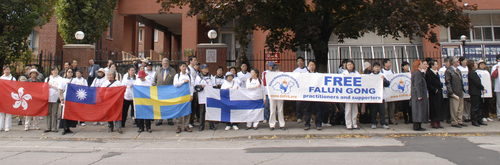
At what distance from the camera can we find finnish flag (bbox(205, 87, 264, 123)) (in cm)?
947

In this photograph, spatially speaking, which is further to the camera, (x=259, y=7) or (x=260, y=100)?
(x=259, y=7)

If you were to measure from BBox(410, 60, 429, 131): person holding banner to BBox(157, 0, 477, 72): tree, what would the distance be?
54.2 inches

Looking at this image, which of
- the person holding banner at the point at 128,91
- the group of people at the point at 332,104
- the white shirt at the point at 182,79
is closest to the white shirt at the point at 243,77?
the group of people at the point at 332,104

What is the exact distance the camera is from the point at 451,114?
30.9ft

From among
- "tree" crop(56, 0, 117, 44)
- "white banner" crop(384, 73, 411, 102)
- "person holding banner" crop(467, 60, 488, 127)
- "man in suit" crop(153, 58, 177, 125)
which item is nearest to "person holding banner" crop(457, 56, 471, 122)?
"person holding banner" crop(467, 60, 488, 127)

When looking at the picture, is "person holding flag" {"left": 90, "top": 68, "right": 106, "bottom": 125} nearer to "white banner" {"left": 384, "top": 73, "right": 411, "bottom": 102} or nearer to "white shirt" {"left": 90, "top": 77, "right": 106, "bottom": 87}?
"white shirt" {"left": 90, "top": 77, "right": 106, "bottom": 87}

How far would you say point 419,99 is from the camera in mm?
8719

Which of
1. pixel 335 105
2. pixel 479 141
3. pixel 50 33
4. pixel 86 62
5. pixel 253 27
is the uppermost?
pixel 50 33

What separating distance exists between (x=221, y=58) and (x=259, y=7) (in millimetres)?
3768

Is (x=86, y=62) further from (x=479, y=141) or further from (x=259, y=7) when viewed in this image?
(x=479, y=141)

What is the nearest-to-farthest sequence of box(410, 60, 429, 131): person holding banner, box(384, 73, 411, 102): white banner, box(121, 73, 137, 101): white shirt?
box(410, 60, 429, 131): person holding banner < box(121, 73, 137, 101): white shirt < box(384, 73, 411, 102): white banner

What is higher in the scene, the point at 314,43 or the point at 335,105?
the point at 314,43

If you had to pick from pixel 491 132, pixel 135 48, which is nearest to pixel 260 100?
pixel 491 132

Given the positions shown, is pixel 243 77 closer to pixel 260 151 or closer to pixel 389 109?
pixel 260 151
